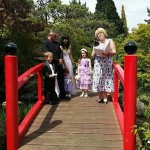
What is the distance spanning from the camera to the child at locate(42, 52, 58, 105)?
6.86 meters

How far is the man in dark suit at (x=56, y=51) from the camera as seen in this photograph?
7102 millimetres

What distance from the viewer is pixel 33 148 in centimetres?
459

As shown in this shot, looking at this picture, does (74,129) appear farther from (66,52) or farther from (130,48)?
(66,52)

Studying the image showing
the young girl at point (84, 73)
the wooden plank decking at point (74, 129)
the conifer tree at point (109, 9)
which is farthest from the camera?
the conifer tree at point (109, 9)

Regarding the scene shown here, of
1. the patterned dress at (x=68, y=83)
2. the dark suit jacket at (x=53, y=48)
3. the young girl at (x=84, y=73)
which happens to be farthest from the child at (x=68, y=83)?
the dark suit jacket at (x=53, y=48)

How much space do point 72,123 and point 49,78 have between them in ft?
5.06

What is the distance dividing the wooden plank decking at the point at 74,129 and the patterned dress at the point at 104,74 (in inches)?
13.2

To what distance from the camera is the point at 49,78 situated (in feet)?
22.8

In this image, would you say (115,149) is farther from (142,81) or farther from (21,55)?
(142,81)

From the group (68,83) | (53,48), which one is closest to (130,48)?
(53,48)

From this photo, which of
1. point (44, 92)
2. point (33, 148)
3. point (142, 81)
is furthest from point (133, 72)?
point (142, 81)

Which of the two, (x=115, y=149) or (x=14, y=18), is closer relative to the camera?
(x=115, y=149)

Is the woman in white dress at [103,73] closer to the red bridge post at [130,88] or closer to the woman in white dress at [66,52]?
the woman in white dress at [66,52]

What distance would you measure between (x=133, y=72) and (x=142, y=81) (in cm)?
1128
